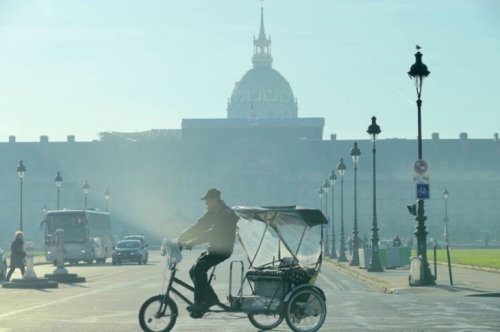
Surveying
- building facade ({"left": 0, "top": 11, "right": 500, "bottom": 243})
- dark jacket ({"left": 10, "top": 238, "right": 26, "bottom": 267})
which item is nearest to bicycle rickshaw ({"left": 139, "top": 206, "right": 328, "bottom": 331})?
dark jacket ({"left": 10, "top": 238, "right": 26, "bottom": 267})

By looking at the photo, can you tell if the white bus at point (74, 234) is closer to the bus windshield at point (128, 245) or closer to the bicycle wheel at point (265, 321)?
the bus windshield at point (128, 245)

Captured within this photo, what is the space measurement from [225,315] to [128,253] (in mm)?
42472

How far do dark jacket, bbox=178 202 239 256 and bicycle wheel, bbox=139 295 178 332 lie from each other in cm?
93

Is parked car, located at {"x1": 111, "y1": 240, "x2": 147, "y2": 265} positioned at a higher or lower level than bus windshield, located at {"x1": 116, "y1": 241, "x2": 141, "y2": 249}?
lower

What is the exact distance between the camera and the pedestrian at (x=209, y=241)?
17.7 m

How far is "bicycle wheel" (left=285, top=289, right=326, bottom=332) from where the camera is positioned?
707 inches

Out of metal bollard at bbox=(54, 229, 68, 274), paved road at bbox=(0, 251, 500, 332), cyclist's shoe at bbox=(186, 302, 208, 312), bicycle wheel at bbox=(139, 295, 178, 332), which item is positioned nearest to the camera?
cyclist's shoe at bbox=(186, 302, 208, 312)

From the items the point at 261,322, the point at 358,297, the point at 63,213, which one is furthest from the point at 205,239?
the point at 63,213

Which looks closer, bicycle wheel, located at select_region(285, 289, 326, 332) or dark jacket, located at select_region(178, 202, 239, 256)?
dark jacket, located at select_region(178, 202, 239, 256)

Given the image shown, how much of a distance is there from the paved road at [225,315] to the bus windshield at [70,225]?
32.6 metres

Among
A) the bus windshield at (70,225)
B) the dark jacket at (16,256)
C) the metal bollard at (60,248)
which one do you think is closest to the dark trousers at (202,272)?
the metal bollard at (60,248)

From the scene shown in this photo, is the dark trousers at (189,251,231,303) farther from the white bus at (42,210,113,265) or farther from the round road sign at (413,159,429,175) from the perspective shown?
the white bus at (42,210,113,265)

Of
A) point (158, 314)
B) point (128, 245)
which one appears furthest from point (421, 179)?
point (128, 245)

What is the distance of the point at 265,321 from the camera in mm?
19188
